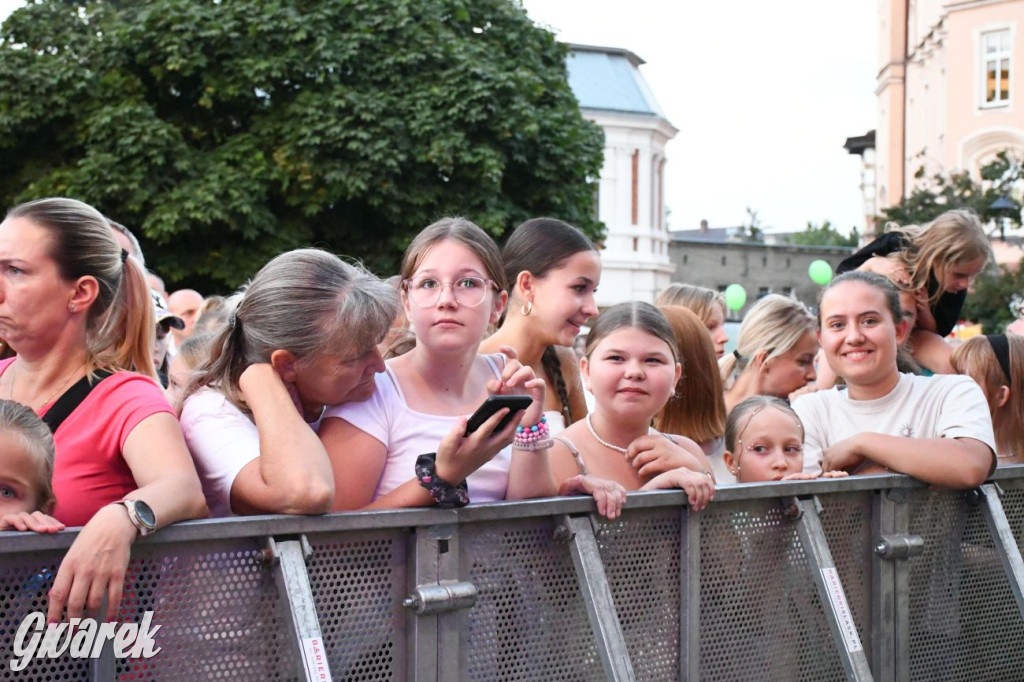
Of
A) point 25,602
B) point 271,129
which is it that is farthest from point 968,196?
point 25,602

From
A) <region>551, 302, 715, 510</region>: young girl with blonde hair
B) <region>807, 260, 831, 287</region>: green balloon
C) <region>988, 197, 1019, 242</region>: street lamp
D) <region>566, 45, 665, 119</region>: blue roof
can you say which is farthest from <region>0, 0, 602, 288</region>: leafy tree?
<region>566, 45, 665, 119</region>: blue roof

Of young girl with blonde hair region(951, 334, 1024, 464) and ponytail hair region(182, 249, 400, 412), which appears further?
young girl with blonde hair region(951, 334, 1024, 464)

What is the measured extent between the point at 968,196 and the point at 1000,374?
90.6ft

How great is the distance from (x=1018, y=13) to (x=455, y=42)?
2805 centimetres

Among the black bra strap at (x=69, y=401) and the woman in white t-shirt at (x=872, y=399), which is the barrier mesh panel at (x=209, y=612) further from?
the woman in white t-shirt at (x=872, y=399)

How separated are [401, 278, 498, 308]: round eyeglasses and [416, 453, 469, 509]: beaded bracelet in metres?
0.68

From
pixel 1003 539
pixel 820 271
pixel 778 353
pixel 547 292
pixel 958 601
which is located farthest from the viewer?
pixel 820 271

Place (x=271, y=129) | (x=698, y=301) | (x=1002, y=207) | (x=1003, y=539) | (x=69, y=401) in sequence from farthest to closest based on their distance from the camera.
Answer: (x=1002, y=207), (x=271, y=129), (x=698, y=301), (x=1003, y=539), (x=69, y=401)

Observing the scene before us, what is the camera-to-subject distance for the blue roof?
55812mm

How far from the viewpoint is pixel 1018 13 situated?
4588 cm

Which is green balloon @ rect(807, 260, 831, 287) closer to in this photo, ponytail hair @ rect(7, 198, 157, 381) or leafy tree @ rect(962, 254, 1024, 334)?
leafy tree @ rect(962, 254, 1024, 334)

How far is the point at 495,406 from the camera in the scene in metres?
2.81

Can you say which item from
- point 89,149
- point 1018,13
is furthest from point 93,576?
point 1018,13

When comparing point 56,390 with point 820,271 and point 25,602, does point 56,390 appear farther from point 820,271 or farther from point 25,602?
point 820,271
